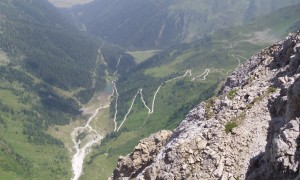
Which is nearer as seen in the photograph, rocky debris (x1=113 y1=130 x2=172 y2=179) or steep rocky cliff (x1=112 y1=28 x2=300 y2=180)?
Answer: steep rocky cliff (x1=112 y1=28 x2=300 y2=180)

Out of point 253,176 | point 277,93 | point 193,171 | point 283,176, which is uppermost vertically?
point 277,93

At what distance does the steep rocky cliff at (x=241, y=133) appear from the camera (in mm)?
46719

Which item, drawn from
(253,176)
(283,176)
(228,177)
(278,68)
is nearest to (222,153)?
(228,177)

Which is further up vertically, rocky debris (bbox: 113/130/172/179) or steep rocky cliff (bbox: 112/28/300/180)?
rocky debris (bbox: 113/130/172/179)

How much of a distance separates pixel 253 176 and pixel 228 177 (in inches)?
237

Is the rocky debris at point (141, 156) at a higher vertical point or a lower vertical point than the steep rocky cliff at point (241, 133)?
higher

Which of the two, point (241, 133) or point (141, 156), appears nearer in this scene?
point (241, 133)

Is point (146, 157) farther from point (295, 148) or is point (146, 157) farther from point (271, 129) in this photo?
point (295, 148)

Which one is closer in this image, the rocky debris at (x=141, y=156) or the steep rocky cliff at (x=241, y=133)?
the steep rocky cliff at (x=241, y=133)

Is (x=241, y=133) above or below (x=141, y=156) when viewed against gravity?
below

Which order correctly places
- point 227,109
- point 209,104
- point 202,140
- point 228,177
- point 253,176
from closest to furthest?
point 253,176 → point 228,177 → point 202,140 → point 227,109 → point 209,104

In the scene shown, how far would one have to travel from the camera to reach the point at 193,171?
5628cm

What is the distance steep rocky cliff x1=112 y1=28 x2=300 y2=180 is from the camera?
46.7 metres

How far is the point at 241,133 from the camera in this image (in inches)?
2288
